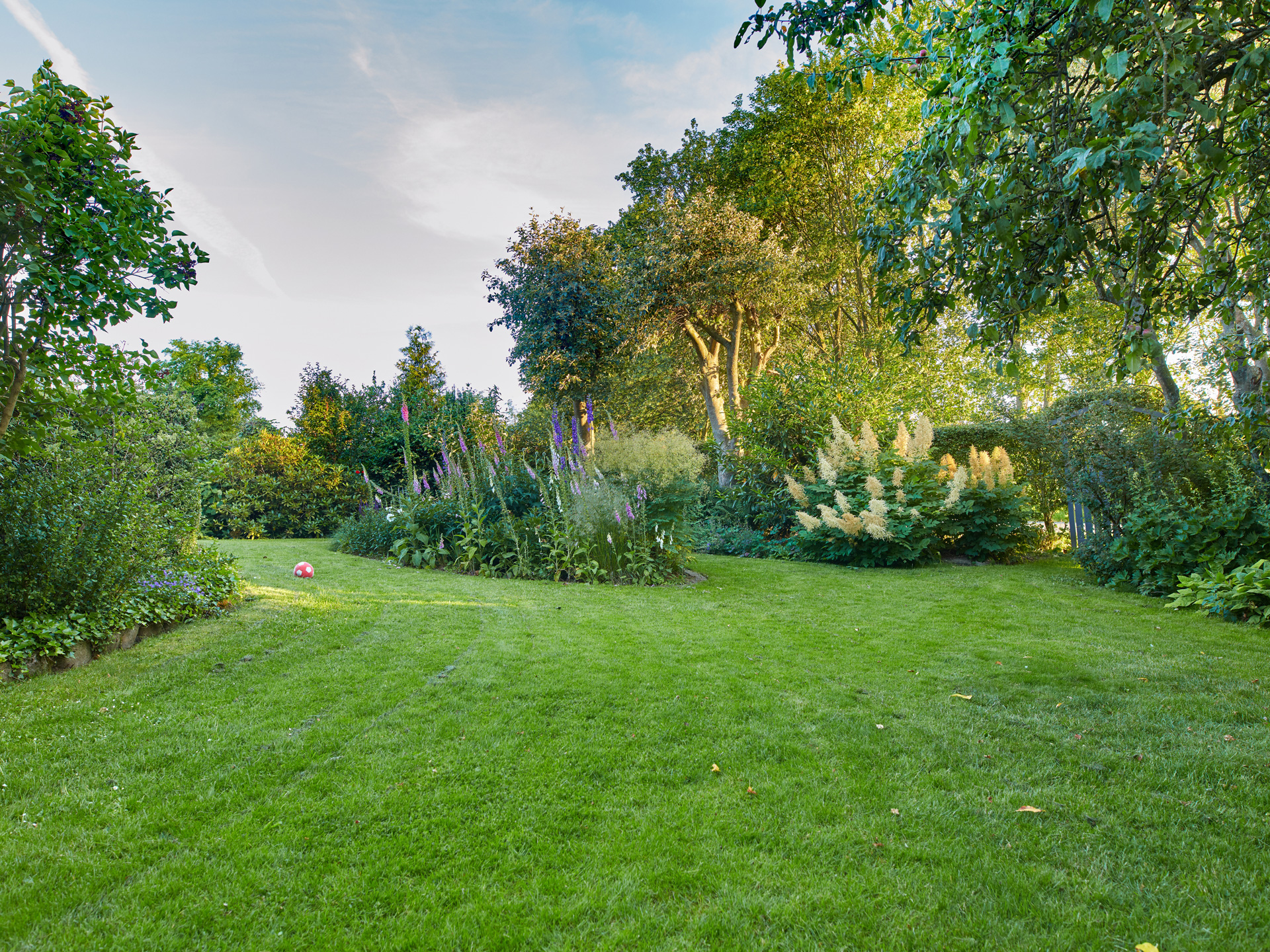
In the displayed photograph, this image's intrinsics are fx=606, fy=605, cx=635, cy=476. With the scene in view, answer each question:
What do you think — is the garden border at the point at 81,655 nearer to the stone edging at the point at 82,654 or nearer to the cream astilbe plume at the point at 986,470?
the stone edging at the point at 82,654

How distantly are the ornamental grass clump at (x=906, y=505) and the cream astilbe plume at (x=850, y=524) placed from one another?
1cm

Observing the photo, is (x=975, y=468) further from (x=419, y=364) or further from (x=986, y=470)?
(x=419, y=364)

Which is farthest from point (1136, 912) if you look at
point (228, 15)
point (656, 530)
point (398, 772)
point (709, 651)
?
point (228, 15)

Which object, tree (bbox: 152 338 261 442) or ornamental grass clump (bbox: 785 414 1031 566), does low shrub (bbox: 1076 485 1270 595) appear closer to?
ornamental grass clump (bbox: 785 414 1031 566)

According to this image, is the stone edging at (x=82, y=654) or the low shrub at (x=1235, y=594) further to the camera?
the low shrub at (x=1235, y=594)

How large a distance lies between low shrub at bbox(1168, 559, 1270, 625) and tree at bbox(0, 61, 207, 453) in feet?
26.0

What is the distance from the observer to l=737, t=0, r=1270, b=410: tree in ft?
6.98

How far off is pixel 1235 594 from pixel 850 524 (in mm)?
3796

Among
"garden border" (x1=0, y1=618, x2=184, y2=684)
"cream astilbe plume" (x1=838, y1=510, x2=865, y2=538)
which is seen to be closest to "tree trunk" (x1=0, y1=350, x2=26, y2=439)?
"garden border" (x1=0, y1=618, x2=184, y2=684)

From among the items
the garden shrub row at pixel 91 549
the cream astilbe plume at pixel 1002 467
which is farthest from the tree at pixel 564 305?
the garden shrub row at pixel 91 549

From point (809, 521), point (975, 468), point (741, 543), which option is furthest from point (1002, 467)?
point (741, 543)

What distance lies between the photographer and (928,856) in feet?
6.14

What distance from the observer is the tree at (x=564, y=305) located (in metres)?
14.2

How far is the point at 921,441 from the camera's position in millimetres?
9172
